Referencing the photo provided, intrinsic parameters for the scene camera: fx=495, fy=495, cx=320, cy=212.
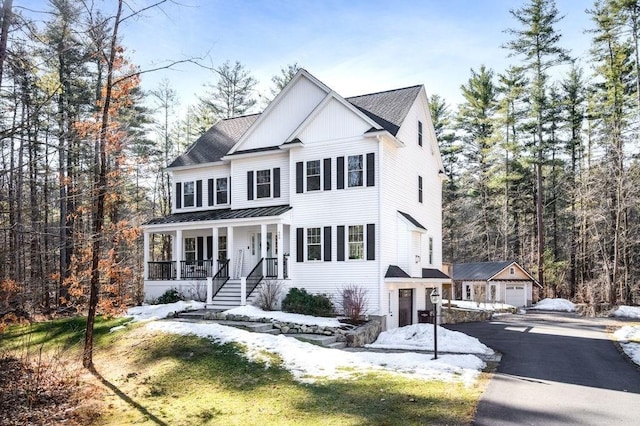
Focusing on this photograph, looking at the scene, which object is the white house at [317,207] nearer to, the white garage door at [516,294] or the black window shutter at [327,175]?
the black window shutter at [327,175]

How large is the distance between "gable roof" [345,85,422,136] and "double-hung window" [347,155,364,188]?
5.23 feet

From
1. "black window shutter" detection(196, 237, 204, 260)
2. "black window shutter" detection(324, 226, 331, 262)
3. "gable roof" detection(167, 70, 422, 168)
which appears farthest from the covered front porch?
"gable roof" detection(167, 70, 422, 168)

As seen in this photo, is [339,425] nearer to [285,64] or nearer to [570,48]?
[285,64]

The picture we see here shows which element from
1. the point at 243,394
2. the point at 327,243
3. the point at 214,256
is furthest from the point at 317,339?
the point at 214,256

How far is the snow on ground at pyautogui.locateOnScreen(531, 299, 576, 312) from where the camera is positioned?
111 feet

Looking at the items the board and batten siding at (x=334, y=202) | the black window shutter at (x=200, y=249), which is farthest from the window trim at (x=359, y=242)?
the black window shutter at (x=200, y=249)

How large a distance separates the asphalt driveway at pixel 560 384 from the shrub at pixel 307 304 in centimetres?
566

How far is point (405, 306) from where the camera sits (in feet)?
67.6

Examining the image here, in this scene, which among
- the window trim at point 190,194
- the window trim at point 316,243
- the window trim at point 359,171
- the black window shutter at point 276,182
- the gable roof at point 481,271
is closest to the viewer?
the window trim at point 359,171

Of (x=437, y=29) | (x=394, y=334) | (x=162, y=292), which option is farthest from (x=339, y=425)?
(x=162, y=292)

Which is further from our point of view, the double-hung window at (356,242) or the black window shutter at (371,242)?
the double-hung window at (356,242)

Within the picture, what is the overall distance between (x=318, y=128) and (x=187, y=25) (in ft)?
37.2

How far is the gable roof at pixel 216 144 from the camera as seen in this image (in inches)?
952

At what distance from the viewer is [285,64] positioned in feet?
129
